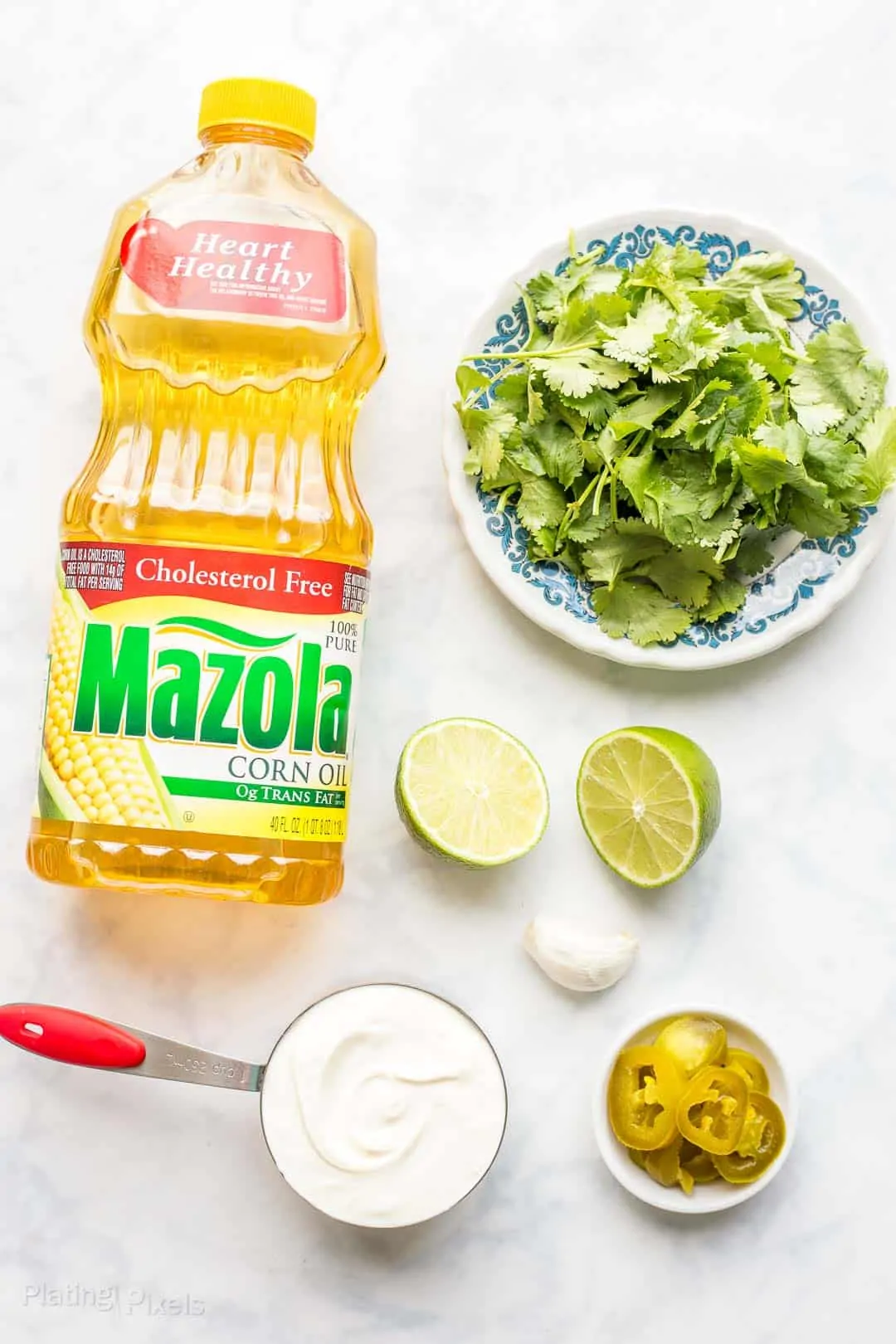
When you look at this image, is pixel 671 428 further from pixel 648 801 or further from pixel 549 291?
pixel 648 801

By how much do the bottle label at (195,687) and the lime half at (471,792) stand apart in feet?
0.59

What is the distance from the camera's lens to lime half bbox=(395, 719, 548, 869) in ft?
5.80

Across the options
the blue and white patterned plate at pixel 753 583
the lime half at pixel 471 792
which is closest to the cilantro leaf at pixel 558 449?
the blue and white patterned plate at pixel 753 583

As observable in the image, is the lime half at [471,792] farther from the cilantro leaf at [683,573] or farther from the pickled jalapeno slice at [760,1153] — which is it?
the pickled jalapeno slice at [760,1153]

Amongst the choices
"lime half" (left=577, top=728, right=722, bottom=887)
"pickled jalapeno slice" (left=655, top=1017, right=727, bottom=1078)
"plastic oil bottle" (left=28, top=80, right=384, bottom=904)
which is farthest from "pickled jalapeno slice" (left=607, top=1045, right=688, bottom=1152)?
"plastic oil bottle" (left=28, top=80, right=384, bottom=904)

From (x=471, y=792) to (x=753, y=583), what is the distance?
0.53 metres

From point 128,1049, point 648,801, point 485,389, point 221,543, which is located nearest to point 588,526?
point 485,389

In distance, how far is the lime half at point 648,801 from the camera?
69.1 inches

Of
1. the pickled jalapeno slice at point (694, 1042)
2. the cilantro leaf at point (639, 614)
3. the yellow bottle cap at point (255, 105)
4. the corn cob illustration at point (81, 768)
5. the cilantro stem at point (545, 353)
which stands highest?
the yellow bottle cap at point (255, 105)

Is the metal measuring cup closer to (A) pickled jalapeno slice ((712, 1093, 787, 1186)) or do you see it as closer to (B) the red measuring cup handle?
(B) the red measuring cup handle

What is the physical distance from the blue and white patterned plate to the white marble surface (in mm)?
74

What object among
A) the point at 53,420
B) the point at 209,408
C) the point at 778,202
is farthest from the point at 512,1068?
the point at 778,202

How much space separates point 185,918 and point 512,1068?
1.76ft

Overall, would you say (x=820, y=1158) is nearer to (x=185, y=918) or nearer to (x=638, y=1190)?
(x=638, y=1190)
